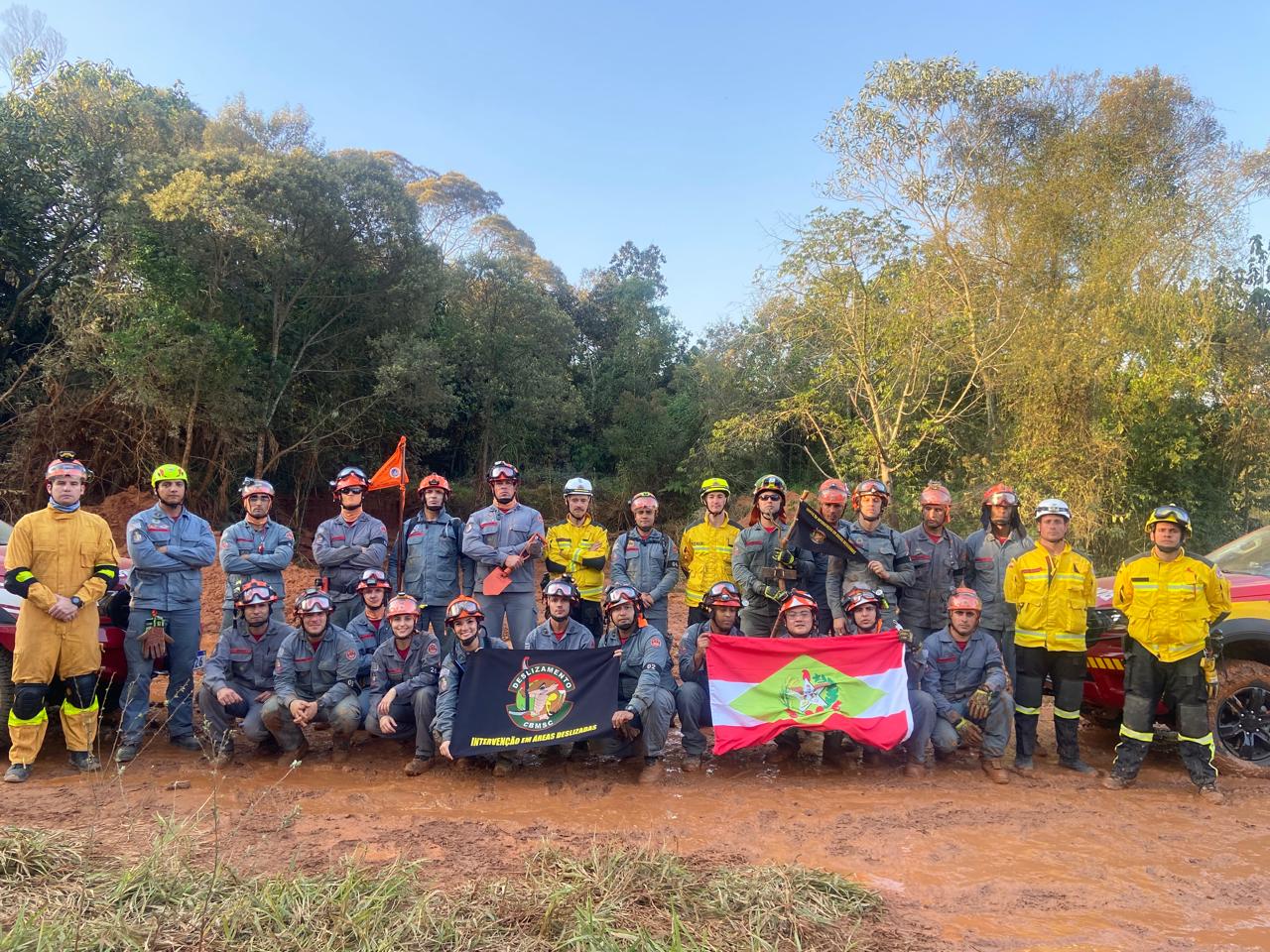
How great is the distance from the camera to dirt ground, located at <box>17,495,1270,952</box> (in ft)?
13.0

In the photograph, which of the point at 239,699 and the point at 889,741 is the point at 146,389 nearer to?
the point at 239,699

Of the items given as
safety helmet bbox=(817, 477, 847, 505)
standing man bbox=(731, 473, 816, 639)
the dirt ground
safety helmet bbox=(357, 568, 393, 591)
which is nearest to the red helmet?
safety helmet bbox=(817, 477, 847, 505)

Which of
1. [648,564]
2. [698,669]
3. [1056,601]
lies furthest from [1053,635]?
[648,564]

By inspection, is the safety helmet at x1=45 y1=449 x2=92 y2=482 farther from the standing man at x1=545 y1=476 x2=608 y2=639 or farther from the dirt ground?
the standing man at x1=545 y1=476 x2=608 y2=639

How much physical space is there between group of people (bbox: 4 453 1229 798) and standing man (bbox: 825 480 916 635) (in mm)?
18

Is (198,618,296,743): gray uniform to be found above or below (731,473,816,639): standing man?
below

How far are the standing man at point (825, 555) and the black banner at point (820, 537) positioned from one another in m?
0.12

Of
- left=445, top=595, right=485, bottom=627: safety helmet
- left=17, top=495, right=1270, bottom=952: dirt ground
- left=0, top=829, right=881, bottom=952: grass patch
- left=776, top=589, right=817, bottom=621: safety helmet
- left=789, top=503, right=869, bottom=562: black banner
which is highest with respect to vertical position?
left=789, top=503, right=869, bottom=562: black banner

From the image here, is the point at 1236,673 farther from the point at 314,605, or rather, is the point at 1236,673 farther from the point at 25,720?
the point at 25,720

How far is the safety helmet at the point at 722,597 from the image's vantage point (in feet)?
21.1

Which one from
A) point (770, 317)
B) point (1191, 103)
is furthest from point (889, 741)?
point (1191, 103)

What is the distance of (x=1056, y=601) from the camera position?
6121mm

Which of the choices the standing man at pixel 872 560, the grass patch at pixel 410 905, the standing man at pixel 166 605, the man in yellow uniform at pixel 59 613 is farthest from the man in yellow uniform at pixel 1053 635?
the man in yellow uniform at pixel 59 613

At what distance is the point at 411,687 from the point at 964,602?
4184 mm
